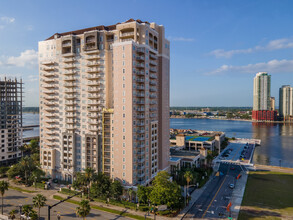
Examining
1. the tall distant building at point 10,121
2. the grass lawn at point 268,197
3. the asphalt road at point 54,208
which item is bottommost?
the grass lawn at point 268,197

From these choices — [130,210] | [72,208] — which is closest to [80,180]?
[72,208]

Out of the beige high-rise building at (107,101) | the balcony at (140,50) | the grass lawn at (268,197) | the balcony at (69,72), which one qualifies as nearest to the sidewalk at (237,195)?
the grass lawn at (268,197)

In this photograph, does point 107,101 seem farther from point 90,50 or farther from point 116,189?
point 116,189

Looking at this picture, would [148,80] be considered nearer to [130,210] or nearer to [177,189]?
[177,189]

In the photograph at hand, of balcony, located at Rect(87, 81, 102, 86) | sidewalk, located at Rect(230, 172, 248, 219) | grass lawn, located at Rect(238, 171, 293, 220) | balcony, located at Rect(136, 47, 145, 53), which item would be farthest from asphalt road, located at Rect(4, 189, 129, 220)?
balcony, located at Rect(136, 47, 145, 53)

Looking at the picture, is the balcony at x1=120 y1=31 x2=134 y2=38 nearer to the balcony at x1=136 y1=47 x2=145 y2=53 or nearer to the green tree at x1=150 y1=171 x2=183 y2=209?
the balcony at x1=136 y1=47 x2=145 y2=53

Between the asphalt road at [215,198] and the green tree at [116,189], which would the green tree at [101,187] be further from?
the asphalt road at [215,198]

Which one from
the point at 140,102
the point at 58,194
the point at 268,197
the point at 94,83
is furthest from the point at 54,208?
the point at 268,197
